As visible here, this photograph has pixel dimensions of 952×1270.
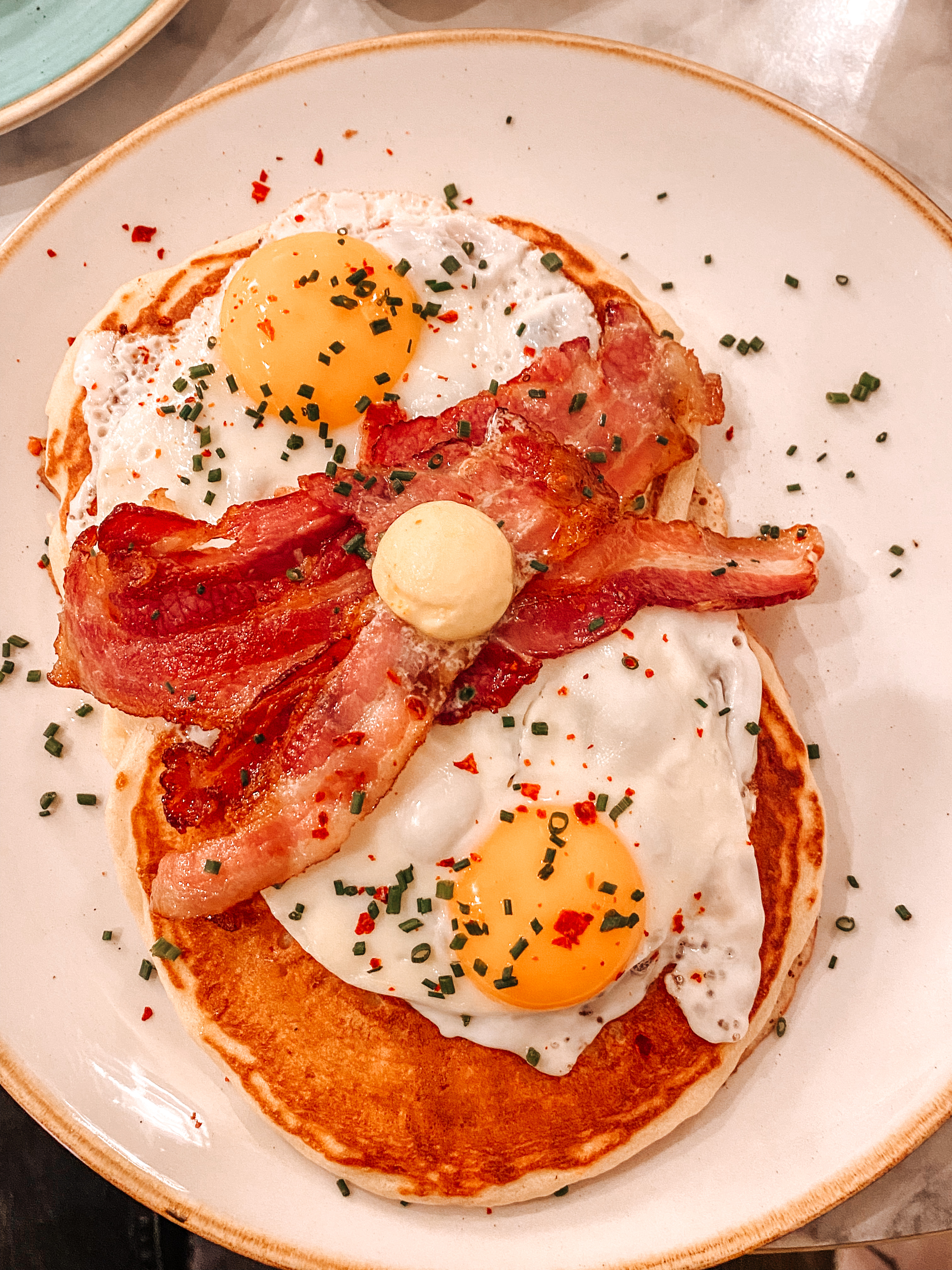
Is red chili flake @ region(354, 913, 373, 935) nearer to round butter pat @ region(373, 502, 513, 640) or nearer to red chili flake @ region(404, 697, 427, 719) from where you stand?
red chili flake @ region(404, 697, 427, 719)

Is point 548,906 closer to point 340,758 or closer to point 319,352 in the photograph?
point 340,758

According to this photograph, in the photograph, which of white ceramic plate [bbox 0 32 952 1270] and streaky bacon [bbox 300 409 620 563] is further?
white ceramic plate [bbox 0 32 952 1270]

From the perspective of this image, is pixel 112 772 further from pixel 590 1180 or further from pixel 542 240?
pixel 542 240

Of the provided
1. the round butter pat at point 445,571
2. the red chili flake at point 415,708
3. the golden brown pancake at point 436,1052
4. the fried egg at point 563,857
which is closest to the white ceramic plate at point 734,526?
the golden brown pancake at point 436,1052

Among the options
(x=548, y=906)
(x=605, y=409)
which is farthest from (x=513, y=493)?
(x=548, y=906)

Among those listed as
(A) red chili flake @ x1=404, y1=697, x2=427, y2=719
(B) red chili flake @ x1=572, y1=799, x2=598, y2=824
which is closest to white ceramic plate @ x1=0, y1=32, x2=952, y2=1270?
(B) red chili flake @ x1=572, y1=799, x2=598, y2=824

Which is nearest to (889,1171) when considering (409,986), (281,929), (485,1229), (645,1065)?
(645,1065)
